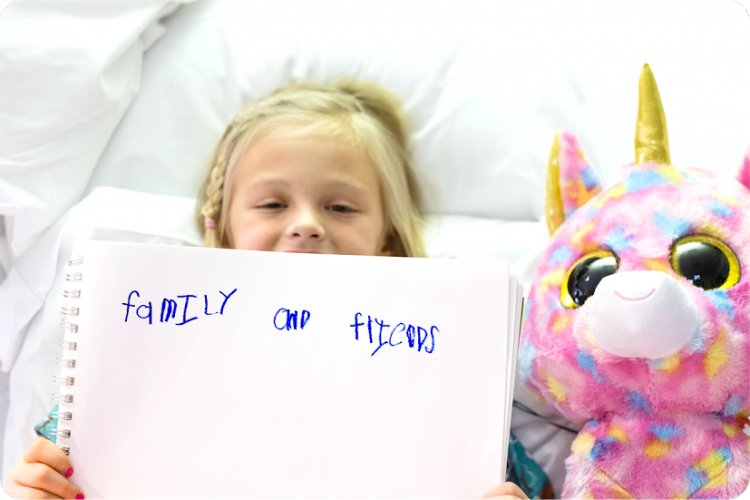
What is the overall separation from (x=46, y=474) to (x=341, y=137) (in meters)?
0.56

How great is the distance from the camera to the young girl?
32.2 inches

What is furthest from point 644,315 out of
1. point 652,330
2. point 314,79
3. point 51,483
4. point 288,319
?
point 314,79

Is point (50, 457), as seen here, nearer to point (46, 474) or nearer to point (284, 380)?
point (46, 474)

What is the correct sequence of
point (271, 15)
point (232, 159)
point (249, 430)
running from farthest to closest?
1. point (271, 15)
2. point (232, 159)
3. point (249, 430)

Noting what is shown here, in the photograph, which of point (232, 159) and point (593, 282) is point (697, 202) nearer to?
point (593, 282)

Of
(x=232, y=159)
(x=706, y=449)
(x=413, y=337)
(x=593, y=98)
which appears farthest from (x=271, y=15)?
(x=706, y=449)

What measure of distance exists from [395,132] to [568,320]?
51cm

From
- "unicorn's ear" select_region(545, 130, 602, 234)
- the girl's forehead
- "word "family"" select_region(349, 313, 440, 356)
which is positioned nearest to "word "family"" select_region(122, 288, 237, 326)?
"word "family"" select_region(349, 313, 440, 356)

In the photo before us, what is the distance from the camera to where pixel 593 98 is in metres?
0.99

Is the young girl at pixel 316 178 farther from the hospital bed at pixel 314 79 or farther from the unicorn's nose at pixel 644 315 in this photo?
the unicorn's nose at pixel 644 315

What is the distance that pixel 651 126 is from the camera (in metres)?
0.65

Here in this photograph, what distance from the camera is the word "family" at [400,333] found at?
1.83ft

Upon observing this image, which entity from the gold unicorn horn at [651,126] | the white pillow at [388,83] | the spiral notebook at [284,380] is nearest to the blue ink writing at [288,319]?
the spiral notebook at [284,380]

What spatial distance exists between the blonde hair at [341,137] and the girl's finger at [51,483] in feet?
1.44
